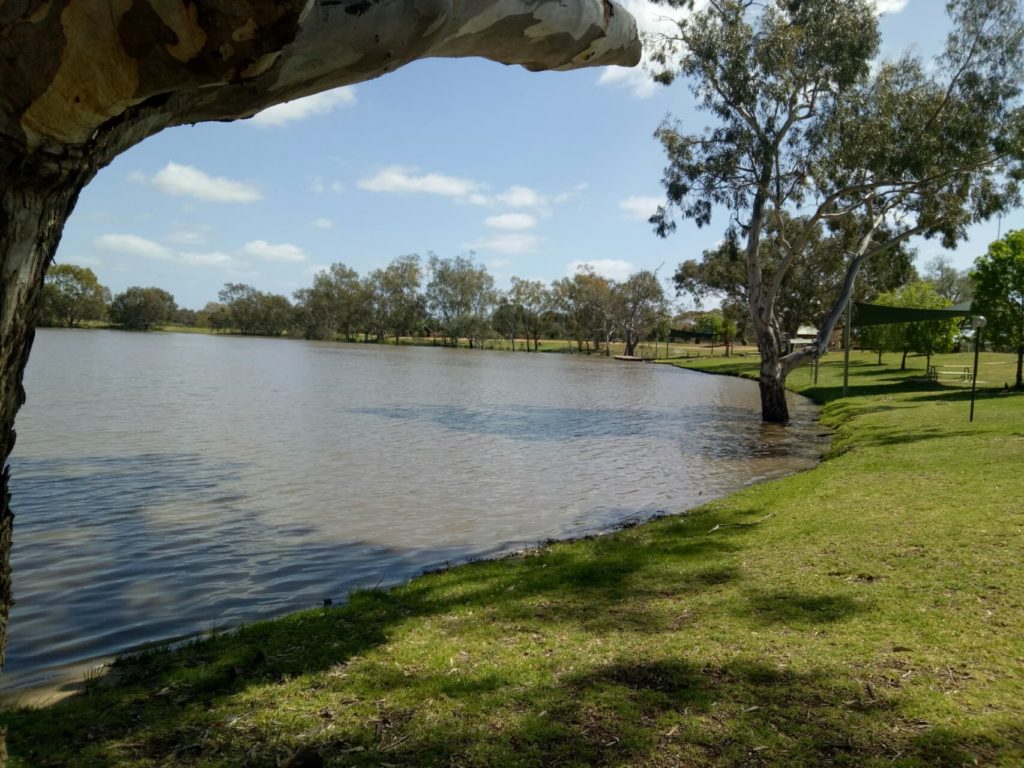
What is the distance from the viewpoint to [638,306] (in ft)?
289

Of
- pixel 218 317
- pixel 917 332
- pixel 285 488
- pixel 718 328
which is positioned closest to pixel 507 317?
pixel 718 328

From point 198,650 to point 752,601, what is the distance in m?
3.67

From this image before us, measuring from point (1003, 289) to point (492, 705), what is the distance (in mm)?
22480

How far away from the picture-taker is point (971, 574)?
491 cm

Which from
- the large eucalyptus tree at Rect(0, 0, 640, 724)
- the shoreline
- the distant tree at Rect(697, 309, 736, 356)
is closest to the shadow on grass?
the shoreline

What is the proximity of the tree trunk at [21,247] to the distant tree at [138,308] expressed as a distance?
128 metres

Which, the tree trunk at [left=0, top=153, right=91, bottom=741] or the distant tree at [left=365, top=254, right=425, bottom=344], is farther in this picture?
the distant tree at [left=365, top=254, right=425, bottom=344]

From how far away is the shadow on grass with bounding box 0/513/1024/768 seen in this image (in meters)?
2.93

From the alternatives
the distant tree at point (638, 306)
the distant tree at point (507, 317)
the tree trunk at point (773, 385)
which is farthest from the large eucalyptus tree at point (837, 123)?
the distant tree at point (507, 317)

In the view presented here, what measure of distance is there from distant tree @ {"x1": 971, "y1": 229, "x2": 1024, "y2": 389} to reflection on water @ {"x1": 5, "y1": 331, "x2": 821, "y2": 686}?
5918 millimetres

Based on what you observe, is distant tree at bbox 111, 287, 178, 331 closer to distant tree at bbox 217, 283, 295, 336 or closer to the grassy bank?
distant tree at bbox 217, 283, 295, 336

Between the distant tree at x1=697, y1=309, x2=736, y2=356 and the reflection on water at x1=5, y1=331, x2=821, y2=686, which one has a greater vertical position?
the distant tree at x1=697, y1=309, x2=736, y2=356

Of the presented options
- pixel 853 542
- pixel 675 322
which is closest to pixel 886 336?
pixel 853 542

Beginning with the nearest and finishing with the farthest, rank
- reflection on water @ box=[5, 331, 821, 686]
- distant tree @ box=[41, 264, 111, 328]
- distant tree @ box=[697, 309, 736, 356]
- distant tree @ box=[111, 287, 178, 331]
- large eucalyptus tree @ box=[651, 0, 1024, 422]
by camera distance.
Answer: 1. reflection on water @ box=[5, 331, 821, 686]
2. large eucalyptus tree @ box=[651, 0, 1024, 422]
3. distant tree @ box=[697, 309, 736, 356]
4. distant tree @ box=[41, 264, 111, 328]
5. distant tree @ box=[111, 287, 178, 331]
